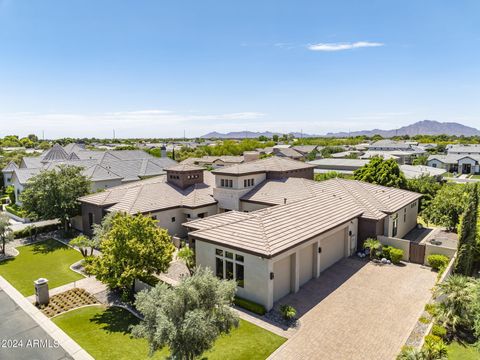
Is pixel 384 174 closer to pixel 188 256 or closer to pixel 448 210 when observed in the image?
pixel 448 210

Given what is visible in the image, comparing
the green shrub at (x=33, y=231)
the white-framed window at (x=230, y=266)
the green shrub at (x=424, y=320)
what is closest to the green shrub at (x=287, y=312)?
the white-framed window at (x=230, y=266)

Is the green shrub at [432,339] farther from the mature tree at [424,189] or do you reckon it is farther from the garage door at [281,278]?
the mature tree at [424,189]

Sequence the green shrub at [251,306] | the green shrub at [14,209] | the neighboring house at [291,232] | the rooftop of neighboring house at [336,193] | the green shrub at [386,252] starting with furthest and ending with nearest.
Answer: the green shrub at [14,209] → the rooftop of neighboring house at [336,193] → the green shrub at [386,252] → the neighboring house at [291,232] → the green shrub at [251,306]

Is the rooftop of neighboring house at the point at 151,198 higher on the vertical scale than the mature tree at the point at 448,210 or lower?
higher

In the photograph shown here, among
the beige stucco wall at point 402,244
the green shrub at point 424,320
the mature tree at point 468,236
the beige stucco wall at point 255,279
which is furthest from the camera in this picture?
the beige stucco wall at point 402,244

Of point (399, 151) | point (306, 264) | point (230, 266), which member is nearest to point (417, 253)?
point (306, 264)

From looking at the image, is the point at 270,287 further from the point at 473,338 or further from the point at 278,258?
the point at 473,338

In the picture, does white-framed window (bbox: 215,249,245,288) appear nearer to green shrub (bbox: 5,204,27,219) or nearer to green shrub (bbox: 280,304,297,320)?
green shrub (bbox: 280,304,297,320)

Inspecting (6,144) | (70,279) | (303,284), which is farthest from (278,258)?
(6,144)
